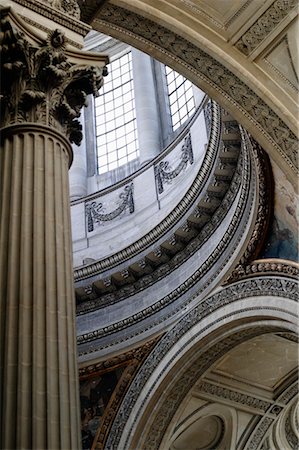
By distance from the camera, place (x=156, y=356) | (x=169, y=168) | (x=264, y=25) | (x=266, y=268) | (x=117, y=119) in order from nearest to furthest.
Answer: (x=264, y=25) → (x=266, y=268) → (x=156, y=356) → (x=169, y=168) → (x=117, y=119)

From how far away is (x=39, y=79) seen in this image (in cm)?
505

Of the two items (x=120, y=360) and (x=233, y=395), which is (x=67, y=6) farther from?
(x=233, y=395)

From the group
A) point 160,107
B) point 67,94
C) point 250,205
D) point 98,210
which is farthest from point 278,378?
point 67,94

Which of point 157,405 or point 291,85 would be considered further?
point 157,405

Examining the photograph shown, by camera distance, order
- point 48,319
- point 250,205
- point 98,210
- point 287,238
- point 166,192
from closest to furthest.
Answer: point 48,319
point 287,238
point 250,205
point 166,192
point 98,210

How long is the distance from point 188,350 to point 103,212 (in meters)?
4.02

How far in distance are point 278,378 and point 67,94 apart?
866 centimetres

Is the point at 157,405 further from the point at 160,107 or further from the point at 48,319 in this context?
the point at 48,319

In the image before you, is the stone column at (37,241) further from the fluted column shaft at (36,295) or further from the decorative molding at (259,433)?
the decorative molding at (259,433)

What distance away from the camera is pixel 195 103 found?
1409cm

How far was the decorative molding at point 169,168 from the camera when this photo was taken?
13.4 meters

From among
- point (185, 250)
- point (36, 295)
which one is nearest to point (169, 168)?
point (185, 250)

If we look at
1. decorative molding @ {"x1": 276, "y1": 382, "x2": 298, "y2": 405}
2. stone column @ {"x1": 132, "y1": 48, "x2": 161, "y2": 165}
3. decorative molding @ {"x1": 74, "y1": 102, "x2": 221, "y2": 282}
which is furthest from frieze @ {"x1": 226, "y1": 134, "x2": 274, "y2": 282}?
stone column @ {"x1": 132, "y1": 48, "x2": 161, "y2": 165}

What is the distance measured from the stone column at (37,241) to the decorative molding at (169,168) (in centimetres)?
808
